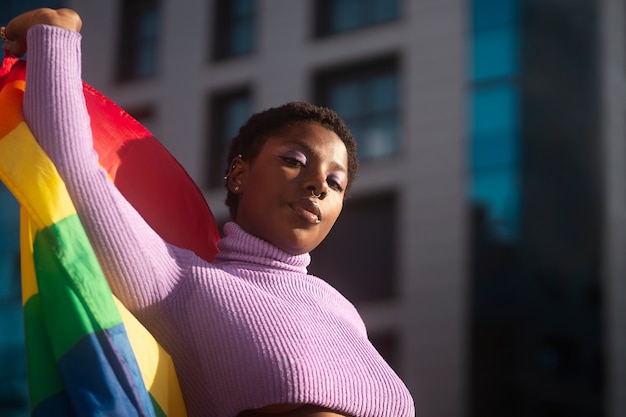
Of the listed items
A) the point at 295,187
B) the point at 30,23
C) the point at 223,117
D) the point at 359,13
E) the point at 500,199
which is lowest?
the point at 500,199

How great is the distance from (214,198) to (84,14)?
368 cm

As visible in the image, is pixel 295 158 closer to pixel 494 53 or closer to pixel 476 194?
pixel 476 194

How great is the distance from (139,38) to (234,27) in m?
1.61

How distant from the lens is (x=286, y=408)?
1.82 meters

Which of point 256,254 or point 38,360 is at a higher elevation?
point 256,254

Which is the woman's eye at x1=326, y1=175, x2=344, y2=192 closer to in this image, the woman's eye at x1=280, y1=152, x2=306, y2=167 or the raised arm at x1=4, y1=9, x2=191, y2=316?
the woman's eye at x1=280, y1=152, x2=306, y2=167

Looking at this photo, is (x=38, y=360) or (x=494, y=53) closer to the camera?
(x=38, y=360)

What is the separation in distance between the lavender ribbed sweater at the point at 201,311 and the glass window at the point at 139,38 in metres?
15.4

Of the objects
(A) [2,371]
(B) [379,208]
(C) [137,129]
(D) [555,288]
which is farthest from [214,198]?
(C) [137,129]

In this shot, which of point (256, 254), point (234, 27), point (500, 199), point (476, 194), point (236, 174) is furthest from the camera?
point (234, 27)

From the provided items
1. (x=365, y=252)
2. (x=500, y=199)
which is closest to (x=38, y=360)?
(x=500, y=199)

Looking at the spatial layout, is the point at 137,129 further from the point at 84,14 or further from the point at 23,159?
the point at 84,14

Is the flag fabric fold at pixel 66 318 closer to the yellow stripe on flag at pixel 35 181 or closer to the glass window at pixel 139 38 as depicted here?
the yellow stripe on flag at pixel 35 181

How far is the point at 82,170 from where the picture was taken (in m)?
1.84
